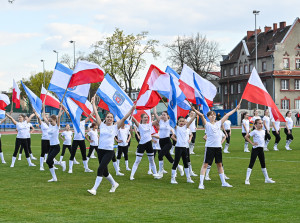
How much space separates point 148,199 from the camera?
1095 centimetres

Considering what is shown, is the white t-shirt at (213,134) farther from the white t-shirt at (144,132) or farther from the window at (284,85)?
the window at (284,85)

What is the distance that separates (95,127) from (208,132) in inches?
226

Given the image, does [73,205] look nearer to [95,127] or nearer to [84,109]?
[84,109]

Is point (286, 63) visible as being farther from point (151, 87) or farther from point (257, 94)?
point (151, 87)

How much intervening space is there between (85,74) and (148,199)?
456cm

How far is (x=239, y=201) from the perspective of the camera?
10.5m

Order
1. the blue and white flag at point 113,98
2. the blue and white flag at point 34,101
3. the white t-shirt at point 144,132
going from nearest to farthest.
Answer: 1. the blue and white flag at point 113,98
2. the white t-shirt at point 144,132
3. the blue and white flag at point 34,101

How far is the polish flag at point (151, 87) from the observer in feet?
46.5

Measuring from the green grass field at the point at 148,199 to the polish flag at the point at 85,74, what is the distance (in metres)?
2.94

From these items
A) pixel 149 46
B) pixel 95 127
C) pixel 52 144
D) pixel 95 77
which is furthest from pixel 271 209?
pixel 149 46

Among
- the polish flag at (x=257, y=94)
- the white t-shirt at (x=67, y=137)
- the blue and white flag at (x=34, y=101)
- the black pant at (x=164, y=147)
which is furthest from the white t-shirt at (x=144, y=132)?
the blue and white flag at (x=34, y=101)

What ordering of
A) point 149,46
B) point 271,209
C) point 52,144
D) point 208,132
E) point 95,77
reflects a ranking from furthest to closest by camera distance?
point 149,46, point 52,144, point 95,77, point 208,132, point 271,209

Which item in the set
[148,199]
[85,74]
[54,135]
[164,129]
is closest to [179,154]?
[164,129]

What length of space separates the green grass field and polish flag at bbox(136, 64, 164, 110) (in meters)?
2.31
